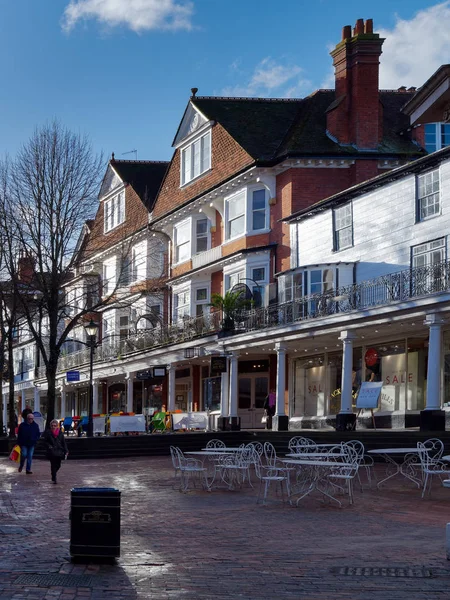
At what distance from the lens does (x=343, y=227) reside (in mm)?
33812

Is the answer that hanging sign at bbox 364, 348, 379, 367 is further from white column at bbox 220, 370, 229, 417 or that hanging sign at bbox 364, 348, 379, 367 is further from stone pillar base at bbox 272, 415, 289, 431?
white column at bbox 220, 370, 229, 417

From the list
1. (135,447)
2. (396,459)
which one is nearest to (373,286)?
(396,459)

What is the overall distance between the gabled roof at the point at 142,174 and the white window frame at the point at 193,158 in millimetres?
5588

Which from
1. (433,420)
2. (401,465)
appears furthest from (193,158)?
(401,465)

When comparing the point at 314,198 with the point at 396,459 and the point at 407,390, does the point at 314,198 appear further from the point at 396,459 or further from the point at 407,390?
the point at 396,459

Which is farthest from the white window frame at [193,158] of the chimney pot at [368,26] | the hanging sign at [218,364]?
the hanging sign at [218,364]

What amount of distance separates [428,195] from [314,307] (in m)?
5.73

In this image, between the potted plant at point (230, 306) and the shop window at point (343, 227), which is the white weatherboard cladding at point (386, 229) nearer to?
the shop window at point (343, 227)

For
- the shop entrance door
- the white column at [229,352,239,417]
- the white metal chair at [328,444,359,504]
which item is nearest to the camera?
the white metal chair at [328,444,359,504]

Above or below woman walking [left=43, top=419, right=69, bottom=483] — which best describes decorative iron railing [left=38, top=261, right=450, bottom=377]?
above

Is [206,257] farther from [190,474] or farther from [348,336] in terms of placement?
[190,474]

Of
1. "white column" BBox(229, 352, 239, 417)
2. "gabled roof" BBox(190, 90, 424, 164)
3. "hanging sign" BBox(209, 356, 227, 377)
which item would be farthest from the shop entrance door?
"gabled roof" BBox(190, 90, 424, 164)

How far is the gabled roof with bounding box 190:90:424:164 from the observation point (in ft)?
124

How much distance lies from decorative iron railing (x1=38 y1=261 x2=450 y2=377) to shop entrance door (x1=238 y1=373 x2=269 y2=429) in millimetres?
2886
